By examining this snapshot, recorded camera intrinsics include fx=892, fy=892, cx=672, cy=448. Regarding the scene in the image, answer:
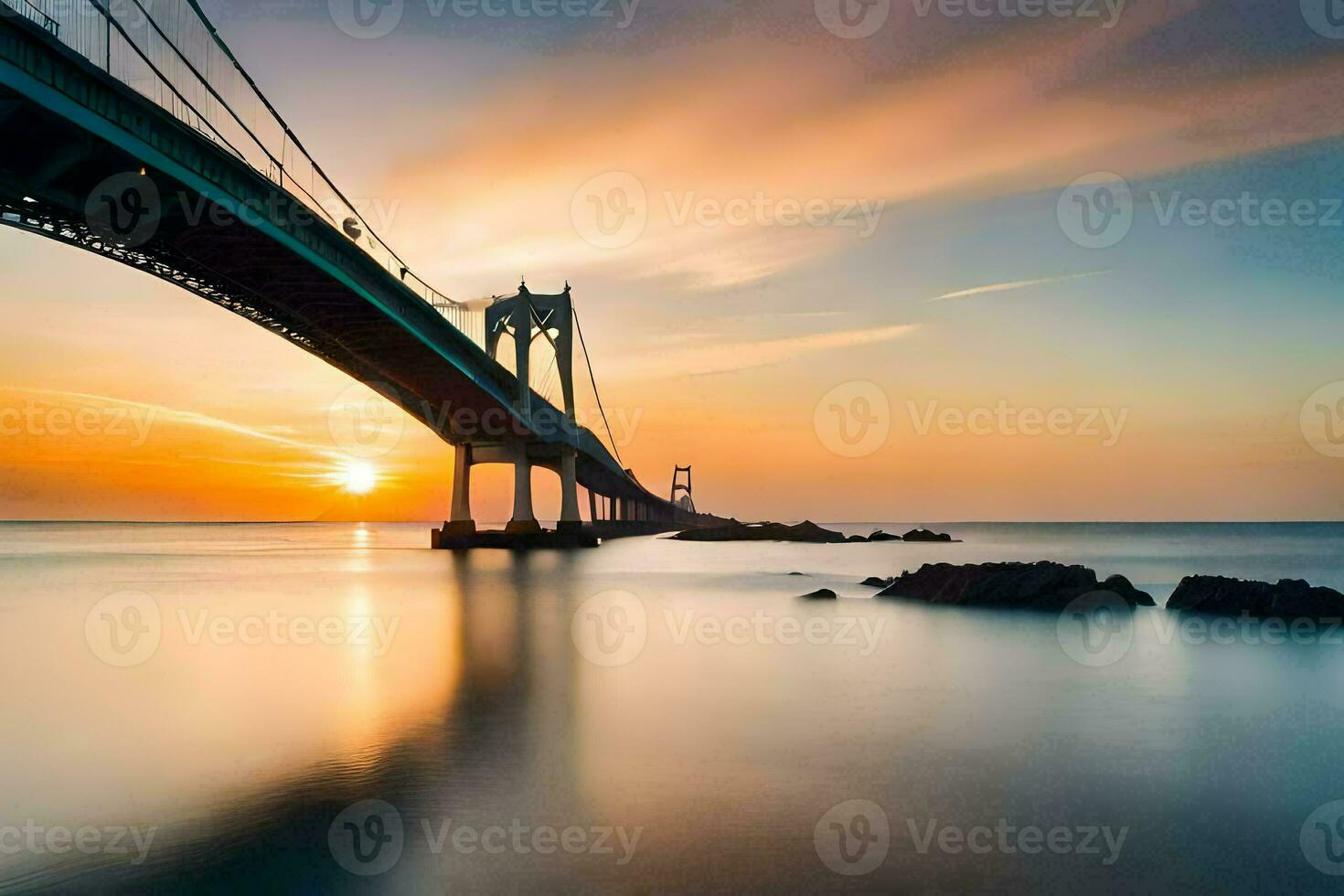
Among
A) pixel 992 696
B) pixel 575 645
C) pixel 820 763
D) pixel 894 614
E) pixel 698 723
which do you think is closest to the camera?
pixel 820 763

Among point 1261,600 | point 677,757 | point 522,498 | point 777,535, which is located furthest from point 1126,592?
point 777,535

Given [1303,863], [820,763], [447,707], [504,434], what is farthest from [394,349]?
[1303,863]

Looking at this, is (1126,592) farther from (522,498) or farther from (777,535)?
(777,535)

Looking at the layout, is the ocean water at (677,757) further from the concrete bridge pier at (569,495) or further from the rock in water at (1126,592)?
the concrete bridge pier at (569,495)

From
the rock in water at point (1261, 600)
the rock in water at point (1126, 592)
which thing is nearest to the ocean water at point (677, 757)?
the rock in water at point (1261, 600)

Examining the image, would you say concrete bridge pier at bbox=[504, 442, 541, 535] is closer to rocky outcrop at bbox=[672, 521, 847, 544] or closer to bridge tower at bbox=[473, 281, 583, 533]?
bridge tower at bbox=[473, 281, 583, 533]

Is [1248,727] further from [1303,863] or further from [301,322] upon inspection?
[301,322]

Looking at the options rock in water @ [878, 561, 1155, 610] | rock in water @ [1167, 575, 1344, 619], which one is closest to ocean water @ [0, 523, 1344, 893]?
rock in water @ [1167, 575, 1344, 619]
